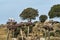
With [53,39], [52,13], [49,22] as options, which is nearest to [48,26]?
[49,22]

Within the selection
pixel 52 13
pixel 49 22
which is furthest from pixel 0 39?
pixel 49 22

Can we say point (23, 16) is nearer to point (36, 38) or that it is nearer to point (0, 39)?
point (0, 39)

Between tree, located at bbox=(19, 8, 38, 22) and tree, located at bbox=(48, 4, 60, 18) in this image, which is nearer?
tree, located at bbox=(48, 4, 60, 18)

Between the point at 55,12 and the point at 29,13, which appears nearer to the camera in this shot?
the point at 55,12

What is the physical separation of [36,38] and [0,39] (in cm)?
4541

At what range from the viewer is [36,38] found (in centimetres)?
3002

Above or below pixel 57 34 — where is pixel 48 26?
above

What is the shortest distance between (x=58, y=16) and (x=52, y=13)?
243 cm

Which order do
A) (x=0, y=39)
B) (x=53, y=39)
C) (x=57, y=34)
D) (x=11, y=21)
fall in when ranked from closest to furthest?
(x=11, y=21)
(x=53, y=39)
(x=0, y=39)
(x=57, y=34)

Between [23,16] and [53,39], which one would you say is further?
[23,16]

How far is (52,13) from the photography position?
109m

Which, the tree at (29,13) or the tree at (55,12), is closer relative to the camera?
the tree at (55,12)

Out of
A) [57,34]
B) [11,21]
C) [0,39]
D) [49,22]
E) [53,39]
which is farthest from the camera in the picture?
[57,34]

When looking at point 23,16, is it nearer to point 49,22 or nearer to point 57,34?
point 57,34
